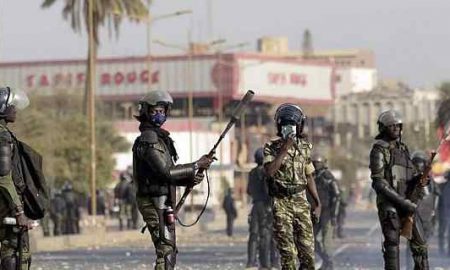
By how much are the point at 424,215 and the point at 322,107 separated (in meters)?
133

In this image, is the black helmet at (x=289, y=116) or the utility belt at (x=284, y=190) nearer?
the black helmet at (x=289, y=116)

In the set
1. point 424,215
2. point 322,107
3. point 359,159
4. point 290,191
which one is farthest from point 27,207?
point 359,159

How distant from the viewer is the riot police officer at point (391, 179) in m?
16.7

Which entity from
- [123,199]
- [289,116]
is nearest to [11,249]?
[289,116]

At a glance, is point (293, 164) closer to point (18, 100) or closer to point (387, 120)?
point (387, 120)

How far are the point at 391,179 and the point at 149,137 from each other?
2864 mm

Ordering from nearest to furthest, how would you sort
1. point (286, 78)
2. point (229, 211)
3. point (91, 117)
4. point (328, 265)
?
point (328, 265) < point (229, 211) < point (91, 117) < point (286, 78)

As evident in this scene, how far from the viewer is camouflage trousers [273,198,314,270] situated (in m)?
15.8

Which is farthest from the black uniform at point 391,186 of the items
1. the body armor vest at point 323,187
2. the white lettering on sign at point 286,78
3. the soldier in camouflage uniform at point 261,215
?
the white lettering on sign at point 286,78

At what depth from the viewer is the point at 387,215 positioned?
55.2ft

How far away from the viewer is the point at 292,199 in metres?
15.9

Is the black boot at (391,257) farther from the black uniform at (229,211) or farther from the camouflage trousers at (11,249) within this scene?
the black uniform at (229,211)

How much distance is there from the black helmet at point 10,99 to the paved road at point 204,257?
35.1 feet

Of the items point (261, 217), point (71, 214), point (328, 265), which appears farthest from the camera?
point (71, 214)
